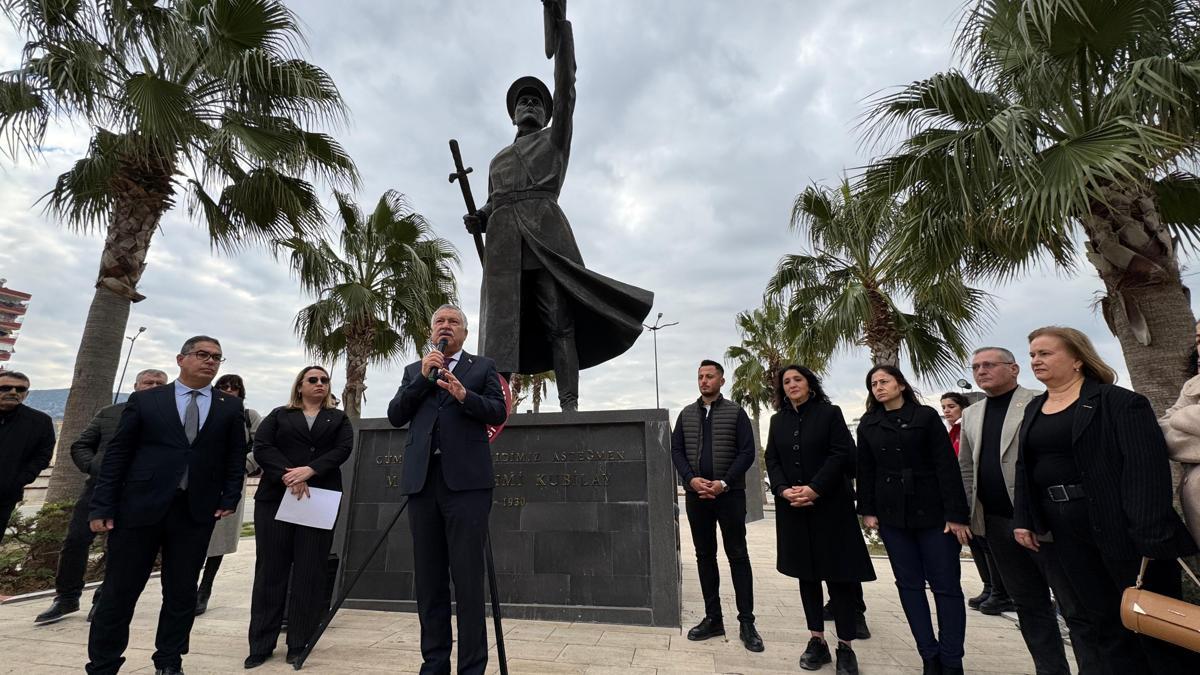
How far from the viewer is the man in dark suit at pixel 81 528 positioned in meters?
4.32

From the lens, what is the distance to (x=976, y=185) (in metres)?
6.12

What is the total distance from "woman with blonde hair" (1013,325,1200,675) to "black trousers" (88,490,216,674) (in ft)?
14.4

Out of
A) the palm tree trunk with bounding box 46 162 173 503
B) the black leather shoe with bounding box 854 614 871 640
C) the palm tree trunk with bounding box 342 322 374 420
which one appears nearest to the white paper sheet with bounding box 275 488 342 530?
the black leather shoe with bounding box 854 614 871 640

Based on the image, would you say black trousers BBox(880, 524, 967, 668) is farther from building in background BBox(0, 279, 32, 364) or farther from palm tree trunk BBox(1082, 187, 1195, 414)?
building in background BBox(0, 279, 32, 364)

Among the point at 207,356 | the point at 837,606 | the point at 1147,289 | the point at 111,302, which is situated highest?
the point at 111,302

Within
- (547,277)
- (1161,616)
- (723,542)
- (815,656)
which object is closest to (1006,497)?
(1161,616)

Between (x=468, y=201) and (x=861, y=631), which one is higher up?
(x=468, y=201)

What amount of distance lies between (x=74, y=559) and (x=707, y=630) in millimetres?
5282

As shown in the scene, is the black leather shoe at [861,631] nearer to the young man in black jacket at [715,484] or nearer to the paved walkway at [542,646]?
the paved walkway at [542,646]

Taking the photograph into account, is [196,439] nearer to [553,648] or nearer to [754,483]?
[553,648]

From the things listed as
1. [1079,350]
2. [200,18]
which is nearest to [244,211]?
[200,18]

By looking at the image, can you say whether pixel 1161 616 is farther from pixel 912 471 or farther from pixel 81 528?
pixel 81 528

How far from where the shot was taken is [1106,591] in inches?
95.3

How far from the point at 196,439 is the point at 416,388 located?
1.40 metres
